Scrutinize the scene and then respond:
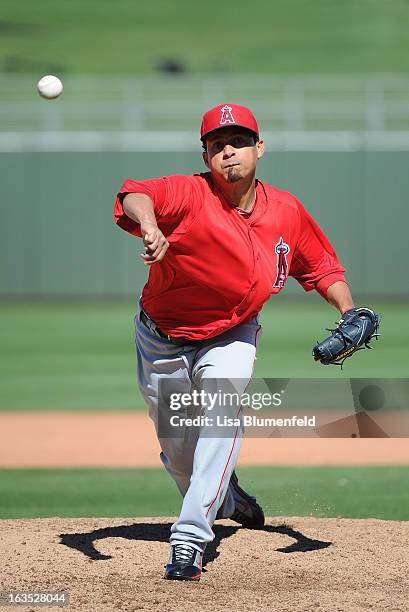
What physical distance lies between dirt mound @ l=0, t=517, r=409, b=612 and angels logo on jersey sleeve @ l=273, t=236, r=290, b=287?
118 centimetres

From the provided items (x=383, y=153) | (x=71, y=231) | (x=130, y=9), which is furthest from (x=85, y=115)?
(x=130, y=9)

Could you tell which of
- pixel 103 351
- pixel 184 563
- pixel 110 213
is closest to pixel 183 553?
pixel 184 563

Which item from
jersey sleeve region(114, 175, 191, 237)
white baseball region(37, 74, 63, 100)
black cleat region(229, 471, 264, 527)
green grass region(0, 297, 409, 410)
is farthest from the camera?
green grass region(0, 297, 409, 410)

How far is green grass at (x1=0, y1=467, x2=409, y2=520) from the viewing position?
5.86 metres

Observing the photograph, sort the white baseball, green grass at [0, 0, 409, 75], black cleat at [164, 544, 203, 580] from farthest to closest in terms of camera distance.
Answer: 1. green grass at [0, 0, 409, 75]
2. the white baseball
3. black cleat at [164, 544, 203, 580]

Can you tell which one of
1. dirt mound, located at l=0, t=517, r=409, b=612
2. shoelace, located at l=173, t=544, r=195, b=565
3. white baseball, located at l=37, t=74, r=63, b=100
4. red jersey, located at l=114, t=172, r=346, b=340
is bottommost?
dirt mound, located at l=0, t=517, r=409, b=612

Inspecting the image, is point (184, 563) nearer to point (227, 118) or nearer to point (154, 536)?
point (154, 536)

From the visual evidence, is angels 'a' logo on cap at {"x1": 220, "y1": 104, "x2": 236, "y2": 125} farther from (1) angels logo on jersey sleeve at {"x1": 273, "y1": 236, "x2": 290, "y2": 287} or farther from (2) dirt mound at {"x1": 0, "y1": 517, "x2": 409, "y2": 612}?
(2) dirt mound at {"x1": 0, "y1": 517, "x2": 409, "y2": 612}

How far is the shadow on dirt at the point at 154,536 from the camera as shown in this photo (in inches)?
181

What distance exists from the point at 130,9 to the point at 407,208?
76.6 feet

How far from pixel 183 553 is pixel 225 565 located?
1.27ft

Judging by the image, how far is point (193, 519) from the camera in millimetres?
4062

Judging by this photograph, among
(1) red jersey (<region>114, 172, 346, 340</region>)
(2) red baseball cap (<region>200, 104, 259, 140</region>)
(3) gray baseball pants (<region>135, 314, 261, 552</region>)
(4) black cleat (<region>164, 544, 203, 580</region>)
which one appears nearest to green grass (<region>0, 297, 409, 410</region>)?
(3) gray baseball pants (<region>135, 314, 261, 552</region>)

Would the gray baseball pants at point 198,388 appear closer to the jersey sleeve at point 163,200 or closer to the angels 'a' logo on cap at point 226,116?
the jersey sleeve at point 163,200
